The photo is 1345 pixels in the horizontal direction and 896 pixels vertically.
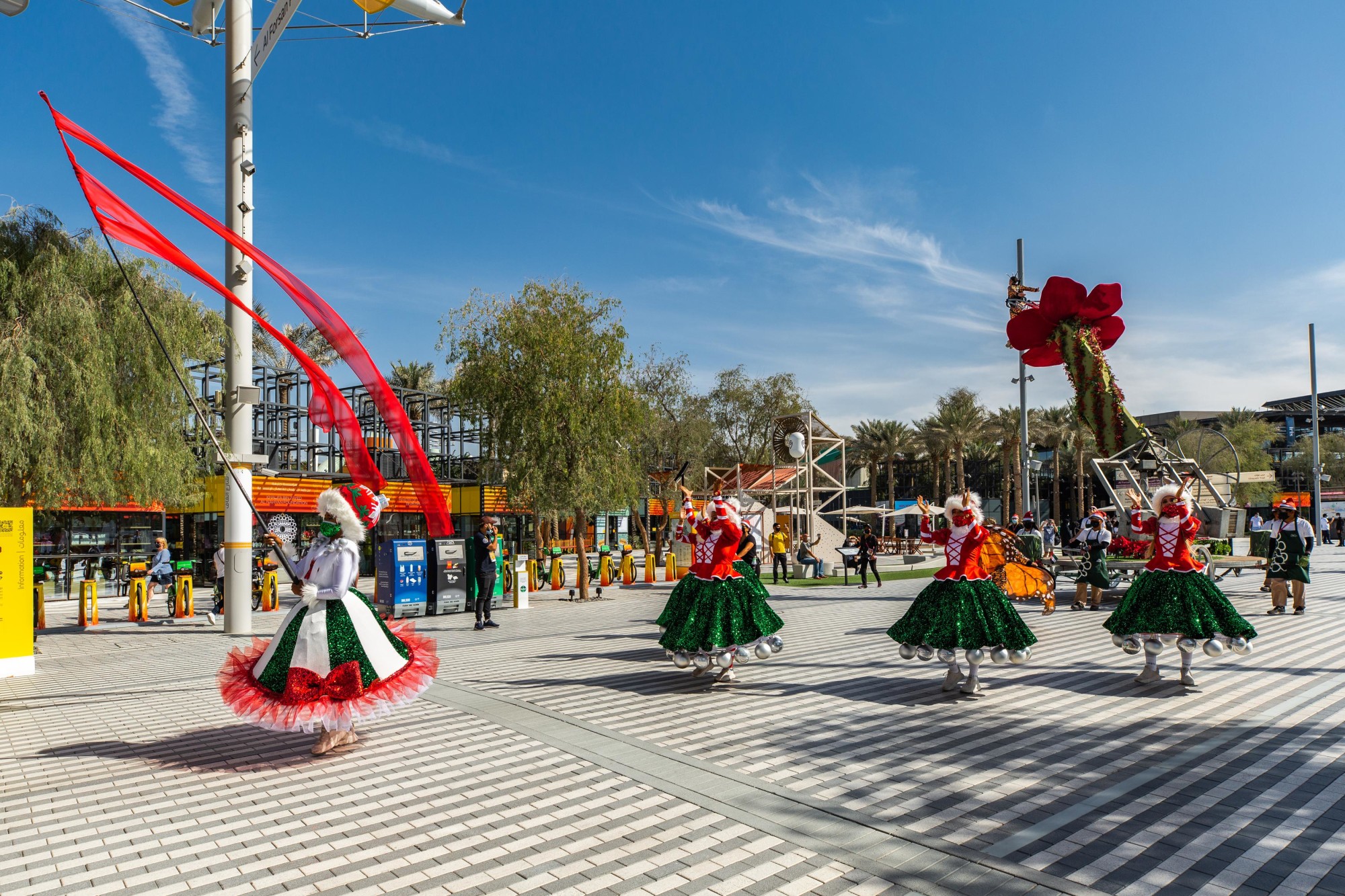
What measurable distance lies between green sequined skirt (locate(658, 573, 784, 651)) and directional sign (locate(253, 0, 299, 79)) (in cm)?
840

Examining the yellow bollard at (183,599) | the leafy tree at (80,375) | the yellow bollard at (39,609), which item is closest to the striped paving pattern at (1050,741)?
the leafy tree at (80,375)

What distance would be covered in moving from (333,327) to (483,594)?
8435 millimetres

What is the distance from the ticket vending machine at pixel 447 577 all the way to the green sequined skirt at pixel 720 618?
29.1 ft

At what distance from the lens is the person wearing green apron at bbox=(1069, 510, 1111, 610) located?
1520cm

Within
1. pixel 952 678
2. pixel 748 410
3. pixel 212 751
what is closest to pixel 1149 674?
pixel 952 678

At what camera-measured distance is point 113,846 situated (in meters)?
4.58

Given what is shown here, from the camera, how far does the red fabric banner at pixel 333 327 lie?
6055mm

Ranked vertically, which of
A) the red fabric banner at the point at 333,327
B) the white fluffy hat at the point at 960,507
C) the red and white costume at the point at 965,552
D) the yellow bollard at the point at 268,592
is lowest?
the yellow bollard at the point at 268,592

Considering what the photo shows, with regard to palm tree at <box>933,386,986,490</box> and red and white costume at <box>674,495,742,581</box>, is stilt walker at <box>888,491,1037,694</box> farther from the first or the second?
palm tree at <box>933,386,986,490</box>

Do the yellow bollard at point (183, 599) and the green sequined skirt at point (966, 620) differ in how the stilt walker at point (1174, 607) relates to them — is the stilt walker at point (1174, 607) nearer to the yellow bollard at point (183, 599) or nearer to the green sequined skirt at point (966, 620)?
the green sequined skirt at point (966, 620)

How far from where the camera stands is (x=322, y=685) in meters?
5.98

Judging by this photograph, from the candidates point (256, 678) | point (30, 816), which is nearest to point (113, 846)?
point (30, 816)

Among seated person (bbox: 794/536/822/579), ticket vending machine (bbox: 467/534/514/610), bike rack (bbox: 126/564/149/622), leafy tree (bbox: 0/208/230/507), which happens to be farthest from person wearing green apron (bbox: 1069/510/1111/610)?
bike rack (bbox: 126/564/149/622)

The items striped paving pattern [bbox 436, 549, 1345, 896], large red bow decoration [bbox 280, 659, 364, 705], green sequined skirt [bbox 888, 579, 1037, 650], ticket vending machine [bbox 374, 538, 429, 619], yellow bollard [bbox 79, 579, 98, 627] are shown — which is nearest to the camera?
striped paving pattern [bbox 436, 549, 1345, 896]
